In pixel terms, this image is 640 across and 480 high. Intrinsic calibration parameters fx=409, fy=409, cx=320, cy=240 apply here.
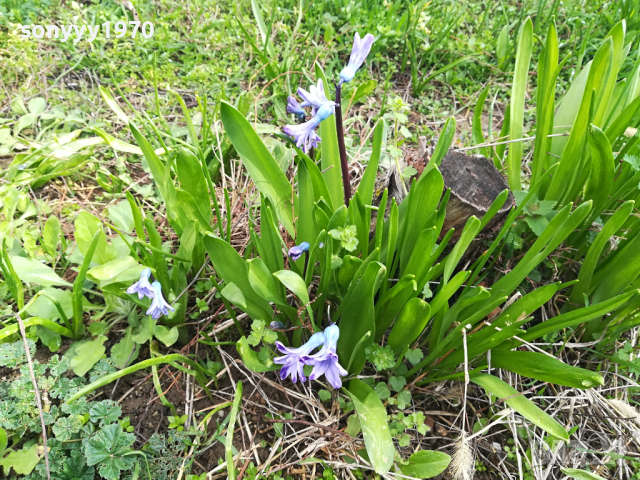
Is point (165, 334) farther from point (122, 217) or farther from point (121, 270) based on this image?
point (122, 217)

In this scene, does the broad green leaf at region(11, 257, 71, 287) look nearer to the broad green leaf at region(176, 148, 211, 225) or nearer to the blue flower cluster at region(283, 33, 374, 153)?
the broad green leaf at region(176, 148, 211, 225)

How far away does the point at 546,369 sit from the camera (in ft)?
4.09

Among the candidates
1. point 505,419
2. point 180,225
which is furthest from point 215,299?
point 505,419

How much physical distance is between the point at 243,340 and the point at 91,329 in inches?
30.3

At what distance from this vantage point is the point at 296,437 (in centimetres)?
148

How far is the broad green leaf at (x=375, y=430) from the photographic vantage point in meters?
1.19

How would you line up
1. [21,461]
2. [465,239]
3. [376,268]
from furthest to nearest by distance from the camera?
[21,461], [465,239], [376,268]

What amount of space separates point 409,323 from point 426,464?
45cm

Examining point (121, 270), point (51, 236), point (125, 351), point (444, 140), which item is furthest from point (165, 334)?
point (444, 140)

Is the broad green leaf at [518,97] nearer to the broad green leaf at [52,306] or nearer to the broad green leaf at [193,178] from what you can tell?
the broad green leaf at [193,178]

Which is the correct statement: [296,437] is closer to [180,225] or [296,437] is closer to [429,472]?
[429,472]

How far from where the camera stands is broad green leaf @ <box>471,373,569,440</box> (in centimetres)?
124

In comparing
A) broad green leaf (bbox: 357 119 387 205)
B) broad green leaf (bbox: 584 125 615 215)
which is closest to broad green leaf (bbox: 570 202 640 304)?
broad green leaf (bbox: 584 125 615 215)

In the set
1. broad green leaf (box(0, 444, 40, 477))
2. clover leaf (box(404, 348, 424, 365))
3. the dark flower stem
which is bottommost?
broad green leaf (box(0, 444, 40, 477))
